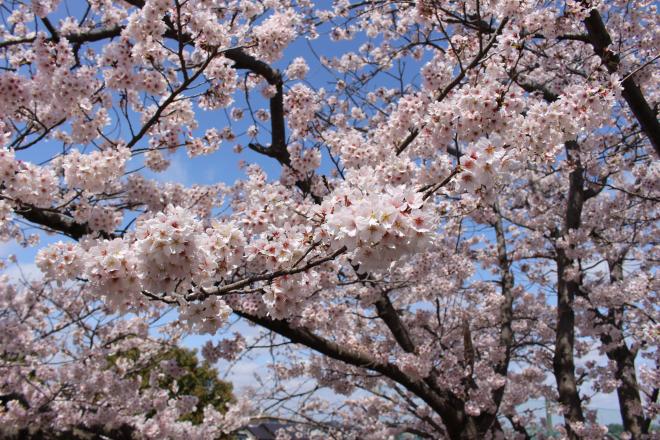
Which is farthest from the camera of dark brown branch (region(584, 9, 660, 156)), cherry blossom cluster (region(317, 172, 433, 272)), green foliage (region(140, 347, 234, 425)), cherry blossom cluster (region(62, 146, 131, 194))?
green foliage (region(140, 347, 234, 425))

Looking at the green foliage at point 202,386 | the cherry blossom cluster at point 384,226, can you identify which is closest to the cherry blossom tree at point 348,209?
the cherry blossom cluster at point 384,226

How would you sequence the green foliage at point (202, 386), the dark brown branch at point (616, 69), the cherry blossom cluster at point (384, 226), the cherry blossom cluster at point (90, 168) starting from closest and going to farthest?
1. the cherry blossom cluster at point (384, 226)
2. the cherry blossom cluster at point (90, 168)
3. the dark brown branch at point (616, 69)
4. the green foliage at point (202, 386)

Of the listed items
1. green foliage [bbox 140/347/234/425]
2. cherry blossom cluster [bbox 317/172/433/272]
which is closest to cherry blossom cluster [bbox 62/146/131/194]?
cherry blossom cluster [bbox 317/172/433/272]

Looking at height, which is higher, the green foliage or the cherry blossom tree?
the green foliage

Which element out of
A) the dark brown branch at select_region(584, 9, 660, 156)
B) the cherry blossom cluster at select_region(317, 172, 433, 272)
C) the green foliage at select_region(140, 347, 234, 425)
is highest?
the green foliage at select_region(140, 347, 234, 425)

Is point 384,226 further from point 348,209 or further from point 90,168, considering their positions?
point 90,168

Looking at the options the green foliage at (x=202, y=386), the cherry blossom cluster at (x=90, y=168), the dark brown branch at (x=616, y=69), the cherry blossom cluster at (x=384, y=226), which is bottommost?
the cherry blossom cluster at (x=384, y=226)

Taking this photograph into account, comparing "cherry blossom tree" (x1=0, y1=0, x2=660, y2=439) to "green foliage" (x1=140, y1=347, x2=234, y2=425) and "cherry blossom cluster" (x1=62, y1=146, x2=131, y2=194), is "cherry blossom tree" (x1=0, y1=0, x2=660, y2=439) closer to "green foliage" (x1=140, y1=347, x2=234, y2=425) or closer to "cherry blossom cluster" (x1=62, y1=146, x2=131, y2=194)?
"cherry blossom cluster" (x1=62, y1=146, x2=131, y2=194)

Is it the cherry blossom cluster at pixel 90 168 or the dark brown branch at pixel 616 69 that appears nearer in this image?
the cherry blossom cluster at pixel 90 168

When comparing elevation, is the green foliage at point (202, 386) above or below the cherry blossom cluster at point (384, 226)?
above

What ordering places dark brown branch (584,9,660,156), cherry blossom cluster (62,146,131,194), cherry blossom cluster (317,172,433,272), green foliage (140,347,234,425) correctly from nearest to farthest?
cherry blossom cluster (317,172,433,272)
cherry blossom cluster (62,146,131,194)
dark brown branch (584,9,660,156)
green foliage (140,347,234,425)

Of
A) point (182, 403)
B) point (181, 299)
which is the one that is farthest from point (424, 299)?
point (181, 299)

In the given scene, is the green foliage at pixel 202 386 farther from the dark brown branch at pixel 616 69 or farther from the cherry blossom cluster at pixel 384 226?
the cherry blossom cluster at pixel 384 226

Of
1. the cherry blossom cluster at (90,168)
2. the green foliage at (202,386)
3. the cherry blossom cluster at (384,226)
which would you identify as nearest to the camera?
the cherry blossom cluster at (384,226)
